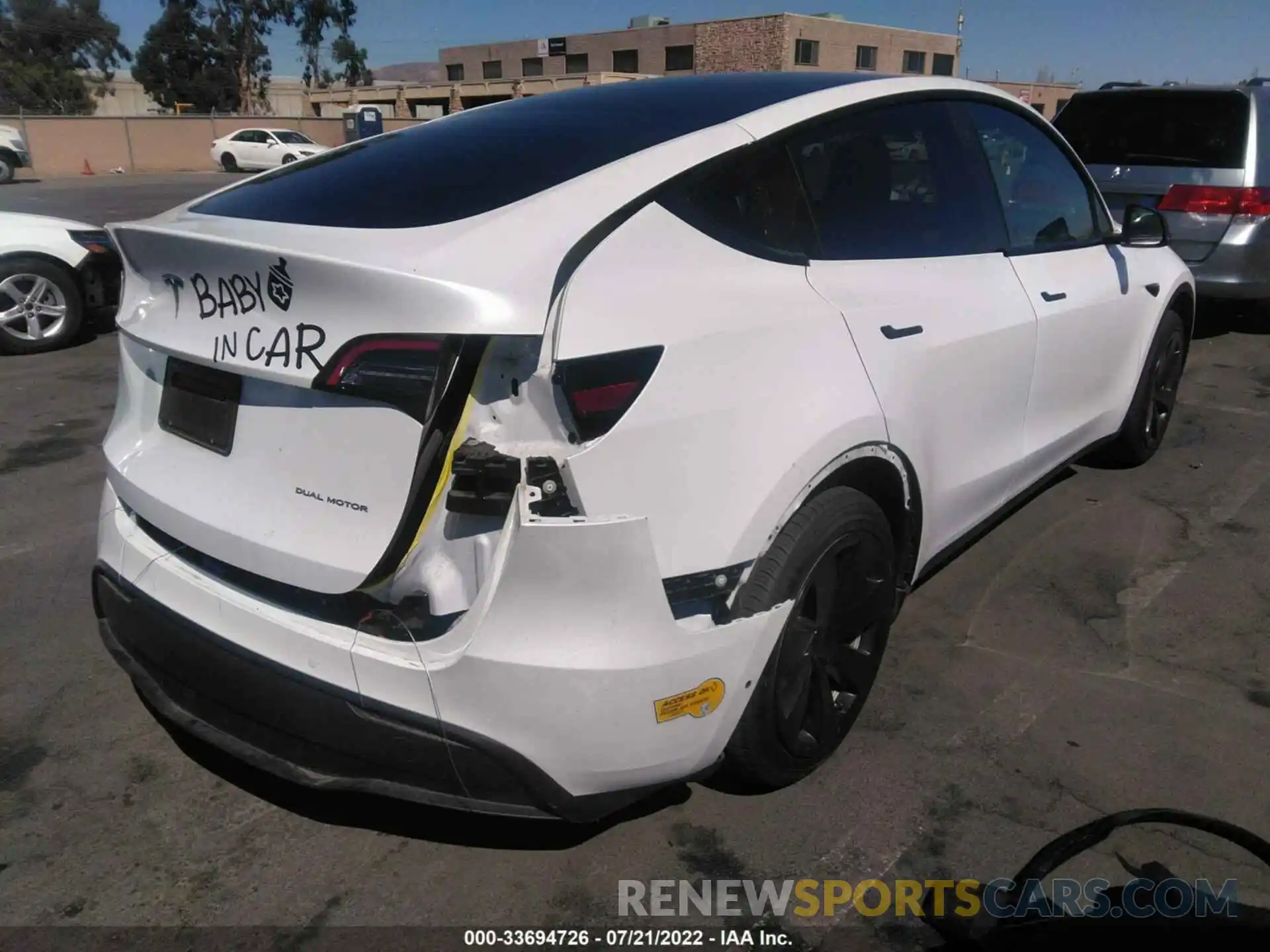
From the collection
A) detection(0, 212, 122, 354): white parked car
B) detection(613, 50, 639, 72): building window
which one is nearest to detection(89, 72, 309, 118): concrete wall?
detection(613, 50, 639, 72): building window

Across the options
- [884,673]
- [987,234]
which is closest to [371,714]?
[884,673]

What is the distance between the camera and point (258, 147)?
3519 centimetres

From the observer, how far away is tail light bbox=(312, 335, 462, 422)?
1.91 meters

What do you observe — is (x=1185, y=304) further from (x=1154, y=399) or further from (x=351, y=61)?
(x=351, y=61)

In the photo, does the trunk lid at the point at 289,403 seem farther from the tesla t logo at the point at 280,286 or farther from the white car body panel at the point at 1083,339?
the white car body panel at the point at 1083,339

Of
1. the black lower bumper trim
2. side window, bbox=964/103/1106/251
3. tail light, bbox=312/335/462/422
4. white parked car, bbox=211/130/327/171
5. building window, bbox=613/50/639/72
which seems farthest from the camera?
building window, bbox=613/50/639/72

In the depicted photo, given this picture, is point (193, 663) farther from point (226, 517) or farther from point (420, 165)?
point (420, 165)

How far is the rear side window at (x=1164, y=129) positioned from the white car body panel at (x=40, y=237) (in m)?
7.48

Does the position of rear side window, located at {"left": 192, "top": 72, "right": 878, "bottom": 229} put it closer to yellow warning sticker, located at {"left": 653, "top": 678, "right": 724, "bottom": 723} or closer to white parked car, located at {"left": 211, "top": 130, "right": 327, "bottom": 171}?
yellow warning sticker, located at {"left": 653, "top": 678, "right": 724, "bottom": 723}

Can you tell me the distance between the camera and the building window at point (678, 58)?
198 feet

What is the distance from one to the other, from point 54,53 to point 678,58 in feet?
135

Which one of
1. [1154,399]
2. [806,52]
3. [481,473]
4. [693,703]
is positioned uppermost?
[806,52]

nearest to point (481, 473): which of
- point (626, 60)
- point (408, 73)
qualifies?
point (626, 60)

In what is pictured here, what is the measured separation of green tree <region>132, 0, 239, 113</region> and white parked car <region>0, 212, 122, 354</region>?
6507 cm
